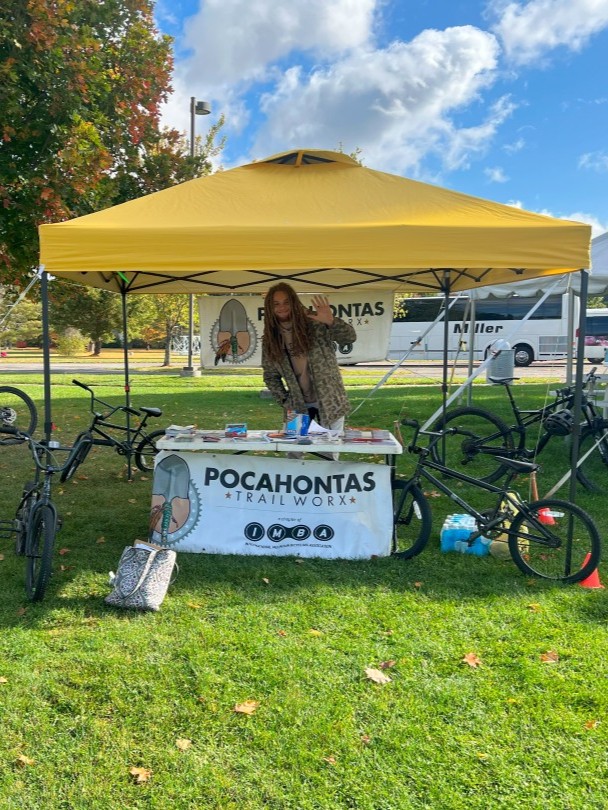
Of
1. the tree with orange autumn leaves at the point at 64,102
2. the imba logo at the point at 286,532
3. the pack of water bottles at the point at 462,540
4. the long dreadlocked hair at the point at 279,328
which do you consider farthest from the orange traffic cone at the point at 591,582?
the tree with orange autumn leaves at the point at 64,102

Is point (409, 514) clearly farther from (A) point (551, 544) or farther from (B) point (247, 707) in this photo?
(B) point (247, 707)

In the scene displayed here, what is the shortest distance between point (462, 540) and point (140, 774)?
283 centimetres

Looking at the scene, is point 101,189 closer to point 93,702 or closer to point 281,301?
point 281,301

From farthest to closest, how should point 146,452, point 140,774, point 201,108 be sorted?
point 201,108 < point 146,452 < point 140,774

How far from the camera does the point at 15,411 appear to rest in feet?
31.6

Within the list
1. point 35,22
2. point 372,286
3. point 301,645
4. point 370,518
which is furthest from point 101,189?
point 301,645

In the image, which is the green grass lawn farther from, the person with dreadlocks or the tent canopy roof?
the tent canopy roof

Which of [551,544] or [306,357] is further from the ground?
[306,357]

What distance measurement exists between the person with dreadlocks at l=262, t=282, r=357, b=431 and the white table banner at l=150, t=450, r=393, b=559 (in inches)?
32.2

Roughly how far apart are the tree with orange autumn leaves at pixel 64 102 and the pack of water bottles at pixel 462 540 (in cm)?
526

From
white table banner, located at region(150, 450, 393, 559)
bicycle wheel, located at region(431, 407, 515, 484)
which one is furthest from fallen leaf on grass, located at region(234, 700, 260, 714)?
bicycle wheel, located at region(431, 407, 515, 484)

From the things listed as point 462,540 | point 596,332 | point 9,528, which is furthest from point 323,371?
point 596,332

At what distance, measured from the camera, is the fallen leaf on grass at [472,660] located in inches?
119

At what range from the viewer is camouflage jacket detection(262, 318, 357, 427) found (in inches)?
198
